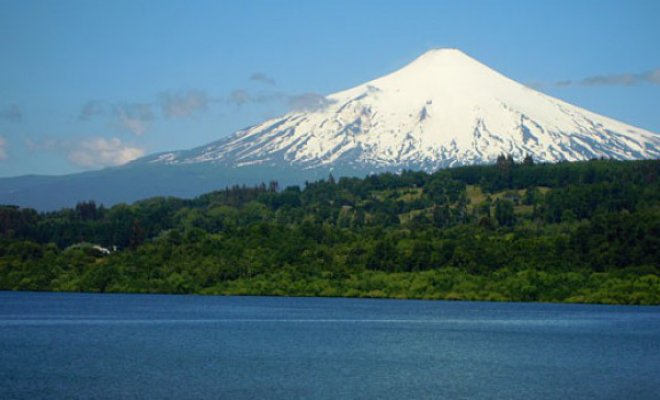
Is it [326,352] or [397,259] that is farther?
[397,259]

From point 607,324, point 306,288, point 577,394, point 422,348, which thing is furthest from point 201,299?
point 577,394

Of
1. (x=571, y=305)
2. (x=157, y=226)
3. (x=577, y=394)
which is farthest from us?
(x=157, y=226)

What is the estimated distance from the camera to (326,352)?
52.4m

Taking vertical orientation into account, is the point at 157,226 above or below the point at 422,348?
above

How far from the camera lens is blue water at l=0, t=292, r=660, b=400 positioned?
3884cm

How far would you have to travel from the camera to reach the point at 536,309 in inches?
3430

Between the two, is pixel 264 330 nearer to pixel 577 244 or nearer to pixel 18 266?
pixel 577 244

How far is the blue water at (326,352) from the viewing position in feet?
127

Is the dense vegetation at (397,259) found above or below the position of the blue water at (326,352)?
above

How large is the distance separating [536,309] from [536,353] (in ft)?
113

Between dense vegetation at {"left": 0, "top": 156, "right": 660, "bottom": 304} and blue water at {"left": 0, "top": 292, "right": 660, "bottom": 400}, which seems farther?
dense vegetation at {"left": 0, "top": 156, "right": 660, "bottom": 304}

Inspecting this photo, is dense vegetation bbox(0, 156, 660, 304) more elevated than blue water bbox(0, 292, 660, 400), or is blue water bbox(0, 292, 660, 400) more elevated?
dense vegetation bbox(0, 156, 660, 304)

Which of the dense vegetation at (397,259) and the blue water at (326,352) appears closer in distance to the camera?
the blue water at (326,352)

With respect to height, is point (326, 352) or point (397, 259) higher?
point (397, 259)
